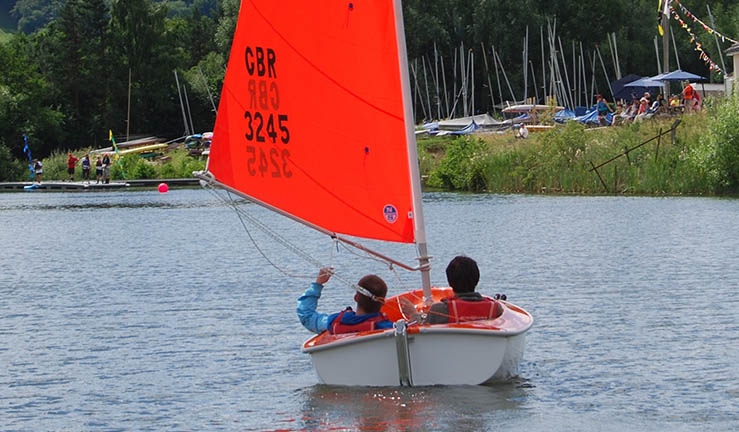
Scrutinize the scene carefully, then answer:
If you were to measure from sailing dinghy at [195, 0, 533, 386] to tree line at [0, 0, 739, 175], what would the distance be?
87535 millimetres

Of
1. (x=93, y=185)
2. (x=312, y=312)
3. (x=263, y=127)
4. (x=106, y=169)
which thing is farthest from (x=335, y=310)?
(x=106, y=169)

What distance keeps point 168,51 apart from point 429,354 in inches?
3873

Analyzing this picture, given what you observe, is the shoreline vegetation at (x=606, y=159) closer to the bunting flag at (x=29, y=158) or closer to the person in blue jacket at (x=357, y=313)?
the bunting flag at (x=29, y=158)

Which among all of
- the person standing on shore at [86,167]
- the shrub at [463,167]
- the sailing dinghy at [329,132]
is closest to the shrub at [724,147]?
the shrub at [463,167]

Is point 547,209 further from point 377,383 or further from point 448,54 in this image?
point 448,54

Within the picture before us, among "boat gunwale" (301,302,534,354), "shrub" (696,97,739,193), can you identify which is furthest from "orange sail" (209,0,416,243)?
"shrub" (696,97,739,193)

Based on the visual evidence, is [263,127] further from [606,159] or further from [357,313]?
[606,159]

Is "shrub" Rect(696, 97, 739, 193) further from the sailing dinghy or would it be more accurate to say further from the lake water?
the sailing dinghy

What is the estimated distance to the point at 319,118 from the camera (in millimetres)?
14781

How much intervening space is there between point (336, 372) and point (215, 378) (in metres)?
2.56

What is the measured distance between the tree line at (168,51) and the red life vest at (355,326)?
8872 centimetres

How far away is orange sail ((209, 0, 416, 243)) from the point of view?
567 inches

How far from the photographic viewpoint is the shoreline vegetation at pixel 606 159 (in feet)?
161

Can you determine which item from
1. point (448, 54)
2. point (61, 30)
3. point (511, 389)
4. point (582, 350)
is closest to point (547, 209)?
point (582, 350)
